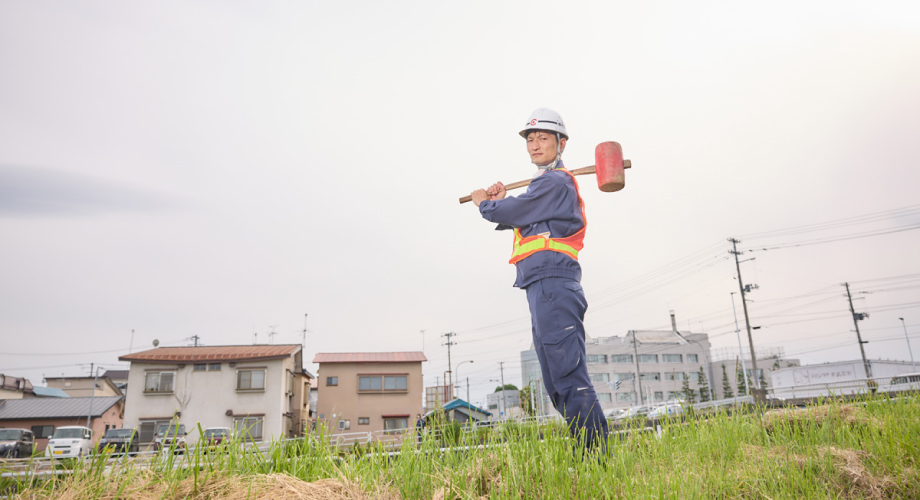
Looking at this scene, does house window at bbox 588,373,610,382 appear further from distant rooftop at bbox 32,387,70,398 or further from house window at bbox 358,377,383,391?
distant rooftop at bbox 32,387,70,398

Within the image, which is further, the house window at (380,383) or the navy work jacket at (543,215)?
the house window at (380,383)

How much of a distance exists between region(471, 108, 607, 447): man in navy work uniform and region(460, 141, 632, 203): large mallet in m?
0.20

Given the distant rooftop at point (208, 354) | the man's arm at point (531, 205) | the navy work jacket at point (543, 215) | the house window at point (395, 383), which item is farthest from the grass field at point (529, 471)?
the house window at point (395, 383)

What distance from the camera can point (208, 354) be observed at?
32.3 meters

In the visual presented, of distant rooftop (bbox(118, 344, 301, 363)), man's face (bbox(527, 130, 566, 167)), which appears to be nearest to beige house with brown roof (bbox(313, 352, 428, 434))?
distant rooftop (bbox(118, 344, 301, 363))

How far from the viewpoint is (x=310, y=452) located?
316 cm

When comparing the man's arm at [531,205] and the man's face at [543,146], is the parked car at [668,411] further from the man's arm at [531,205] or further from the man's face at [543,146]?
the man's face at [543,146]

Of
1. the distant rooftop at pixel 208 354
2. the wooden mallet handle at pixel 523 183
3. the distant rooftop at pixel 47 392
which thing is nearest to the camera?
the wooden mallet handle at pixel 523 183

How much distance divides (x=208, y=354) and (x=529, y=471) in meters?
33.3

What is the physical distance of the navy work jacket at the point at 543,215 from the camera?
3.92m

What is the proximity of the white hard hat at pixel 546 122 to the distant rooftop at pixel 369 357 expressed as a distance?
32376 millimetres

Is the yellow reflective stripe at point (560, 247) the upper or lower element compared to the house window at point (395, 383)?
lower

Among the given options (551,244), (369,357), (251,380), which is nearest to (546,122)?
(551,244)

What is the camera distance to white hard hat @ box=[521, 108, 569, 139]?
4.22 metres
